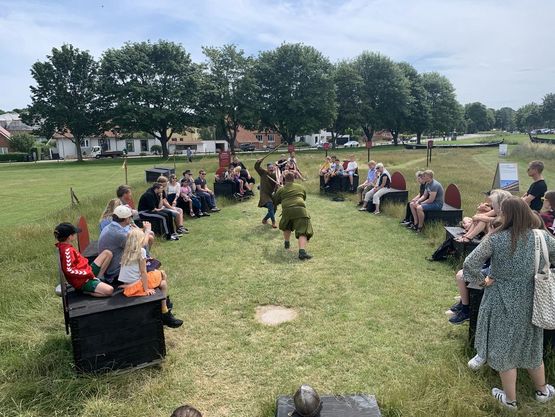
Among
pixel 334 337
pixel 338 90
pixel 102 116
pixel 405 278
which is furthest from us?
pixel 338 90

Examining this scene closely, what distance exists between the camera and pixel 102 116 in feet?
151

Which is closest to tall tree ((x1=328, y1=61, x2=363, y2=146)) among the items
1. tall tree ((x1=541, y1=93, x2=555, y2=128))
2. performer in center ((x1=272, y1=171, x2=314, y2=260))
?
performer in center ((x1=272, y1=171, x2=314, y2=260))

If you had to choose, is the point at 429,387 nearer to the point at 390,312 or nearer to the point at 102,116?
the point at 390,312

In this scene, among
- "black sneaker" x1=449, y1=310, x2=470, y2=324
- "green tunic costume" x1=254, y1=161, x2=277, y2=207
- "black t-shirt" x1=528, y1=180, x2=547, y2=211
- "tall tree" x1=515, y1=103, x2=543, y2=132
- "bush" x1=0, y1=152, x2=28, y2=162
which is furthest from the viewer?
"tall tree" x1=515, y1=103, x2=543, y2=132

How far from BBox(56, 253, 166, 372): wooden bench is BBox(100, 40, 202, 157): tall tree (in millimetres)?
42667

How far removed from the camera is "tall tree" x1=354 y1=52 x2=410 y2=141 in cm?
5719

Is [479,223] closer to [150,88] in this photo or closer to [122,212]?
[122,212]

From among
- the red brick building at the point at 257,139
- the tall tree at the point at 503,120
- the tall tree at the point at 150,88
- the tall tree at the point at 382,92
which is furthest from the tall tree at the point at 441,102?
the tall tree at the point at 503,120

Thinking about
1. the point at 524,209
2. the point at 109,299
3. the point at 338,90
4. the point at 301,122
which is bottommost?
the point at 109,299

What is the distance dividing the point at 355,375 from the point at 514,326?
1.49 m

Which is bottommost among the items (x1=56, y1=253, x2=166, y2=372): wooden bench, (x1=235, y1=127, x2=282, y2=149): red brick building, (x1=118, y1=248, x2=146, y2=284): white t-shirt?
(x1=56, y1=253, x2=166, y2=372): wooden bench

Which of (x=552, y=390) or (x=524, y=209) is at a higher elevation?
(x=524, y=209)

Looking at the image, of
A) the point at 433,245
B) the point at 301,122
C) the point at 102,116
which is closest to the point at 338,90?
the point at 301,122

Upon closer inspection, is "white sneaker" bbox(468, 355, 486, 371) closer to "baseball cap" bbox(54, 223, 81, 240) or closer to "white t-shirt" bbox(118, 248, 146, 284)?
"white t-shirt" bbox(118, 248, 146, 284)
